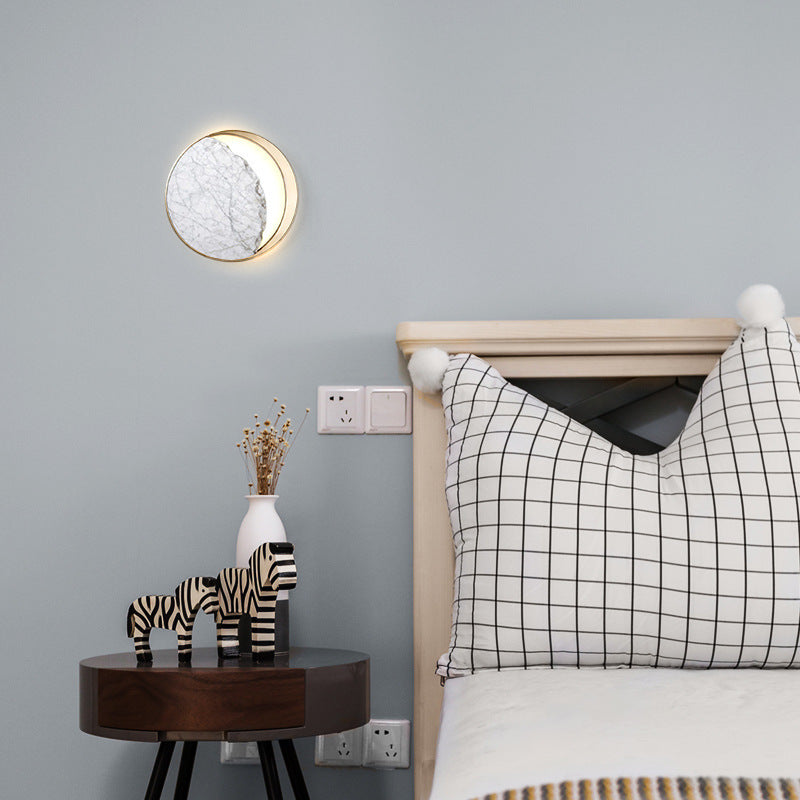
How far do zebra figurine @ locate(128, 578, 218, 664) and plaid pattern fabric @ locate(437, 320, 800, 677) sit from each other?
37cm

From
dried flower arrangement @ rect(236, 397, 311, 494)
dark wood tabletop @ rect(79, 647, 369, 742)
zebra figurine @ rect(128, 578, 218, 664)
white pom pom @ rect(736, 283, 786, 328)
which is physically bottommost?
dark wood tabletop @ rect(79, 647, 369, 742)

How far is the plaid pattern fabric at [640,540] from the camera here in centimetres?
115

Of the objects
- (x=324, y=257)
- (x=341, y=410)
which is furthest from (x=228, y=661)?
(x=324, y=257)

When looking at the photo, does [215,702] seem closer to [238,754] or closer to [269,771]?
[269,771]

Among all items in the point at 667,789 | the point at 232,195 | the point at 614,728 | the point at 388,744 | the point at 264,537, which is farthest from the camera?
the point at 232,195

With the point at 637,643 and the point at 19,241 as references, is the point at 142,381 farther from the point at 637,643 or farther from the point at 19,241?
the point at 637,643

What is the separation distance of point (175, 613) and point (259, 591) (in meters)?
0.14

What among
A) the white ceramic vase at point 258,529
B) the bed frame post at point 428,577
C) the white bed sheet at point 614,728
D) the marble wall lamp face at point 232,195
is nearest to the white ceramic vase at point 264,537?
the white ceramic vase at point 258,529

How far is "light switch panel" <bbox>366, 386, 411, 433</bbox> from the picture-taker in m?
1.55

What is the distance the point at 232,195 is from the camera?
1600mm

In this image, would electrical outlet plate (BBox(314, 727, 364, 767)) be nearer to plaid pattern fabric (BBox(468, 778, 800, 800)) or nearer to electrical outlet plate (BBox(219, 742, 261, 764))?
electrical outlet plate (BBox(219, 742, 261, 764))

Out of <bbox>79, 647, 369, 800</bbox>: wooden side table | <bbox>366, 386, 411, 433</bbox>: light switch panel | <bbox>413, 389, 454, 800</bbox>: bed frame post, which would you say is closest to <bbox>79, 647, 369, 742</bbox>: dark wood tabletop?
<bbox>79, 647, 369, 800</bbox>: wooden side table

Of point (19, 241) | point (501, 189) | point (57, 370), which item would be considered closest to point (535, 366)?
point (501, 189)

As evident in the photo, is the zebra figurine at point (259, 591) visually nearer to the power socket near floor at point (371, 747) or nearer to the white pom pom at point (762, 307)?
the power socket near floor at point (371, 747)
